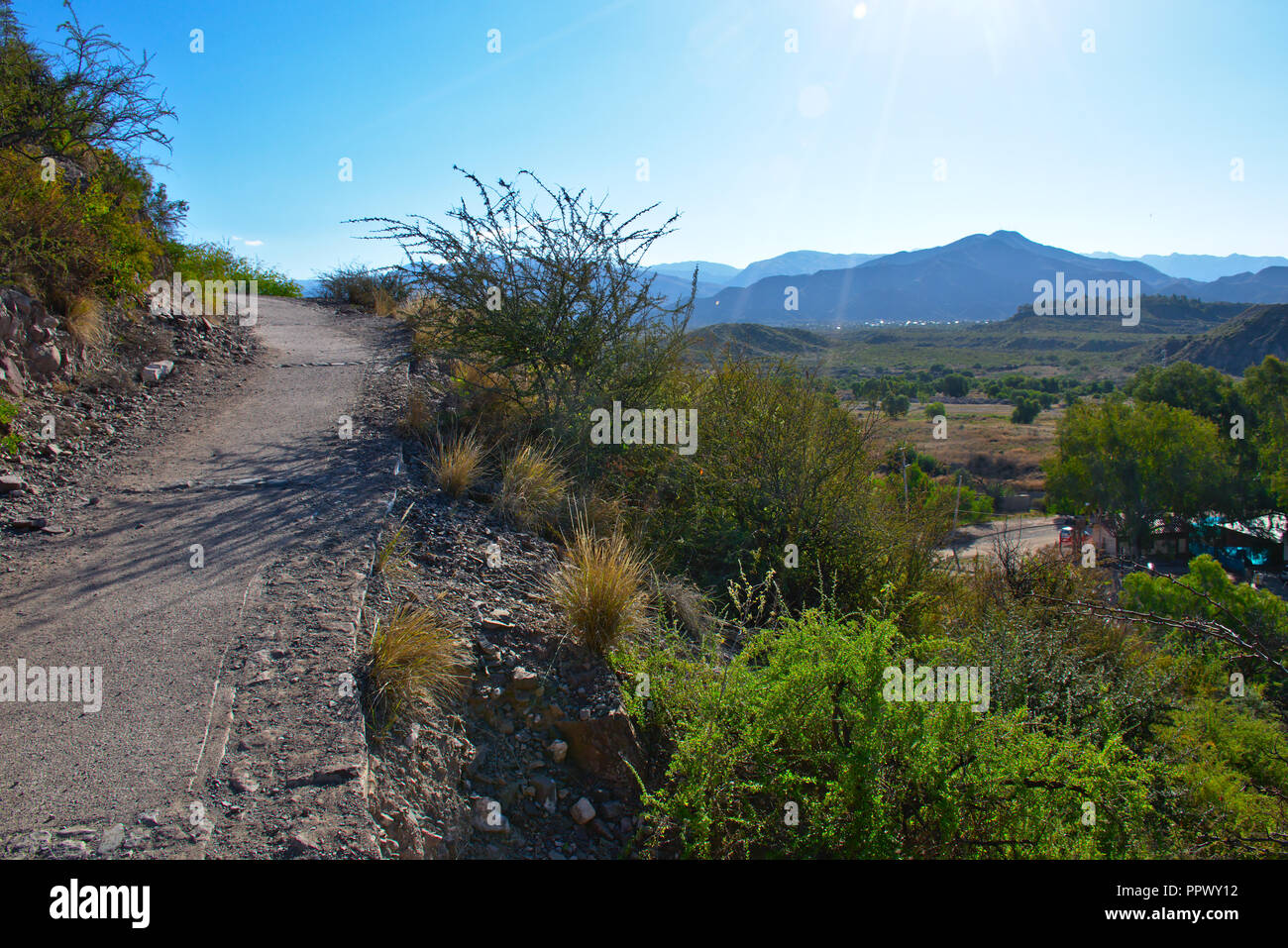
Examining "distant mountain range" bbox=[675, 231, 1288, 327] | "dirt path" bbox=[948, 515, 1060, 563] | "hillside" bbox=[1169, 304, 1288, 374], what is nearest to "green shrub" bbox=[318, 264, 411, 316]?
"dirt path" bbox=[948, 515, 1060, 563]

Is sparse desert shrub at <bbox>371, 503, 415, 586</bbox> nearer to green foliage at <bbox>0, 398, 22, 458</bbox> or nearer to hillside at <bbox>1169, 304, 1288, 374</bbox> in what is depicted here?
green foliage at <bbox>0, 398, 22, 458</bbox>

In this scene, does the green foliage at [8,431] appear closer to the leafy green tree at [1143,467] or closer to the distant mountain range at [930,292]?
the leafy green tree at [1143,467]

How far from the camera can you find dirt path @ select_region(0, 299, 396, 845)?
2553 millimetres

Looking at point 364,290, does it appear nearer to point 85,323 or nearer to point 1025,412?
point 85,323

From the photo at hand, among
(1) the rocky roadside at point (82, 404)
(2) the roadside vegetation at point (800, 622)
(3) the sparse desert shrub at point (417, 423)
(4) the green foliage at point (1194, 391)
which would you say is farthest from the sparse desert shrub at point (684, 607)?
(4) the green foliage at point (1194, 391)

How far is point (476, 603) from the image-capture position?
418 cm

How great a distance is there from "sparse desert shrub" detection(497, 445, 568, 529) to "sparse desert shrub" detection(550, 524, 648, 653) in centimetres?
112

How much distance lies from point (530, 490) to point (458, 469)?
2.06 ft

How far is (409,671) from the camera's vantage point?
3223 millimetres

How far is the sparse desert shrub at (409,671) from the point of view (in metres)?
3.08

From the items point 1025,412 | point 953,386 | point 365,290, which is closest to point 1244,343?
point 1025,412
